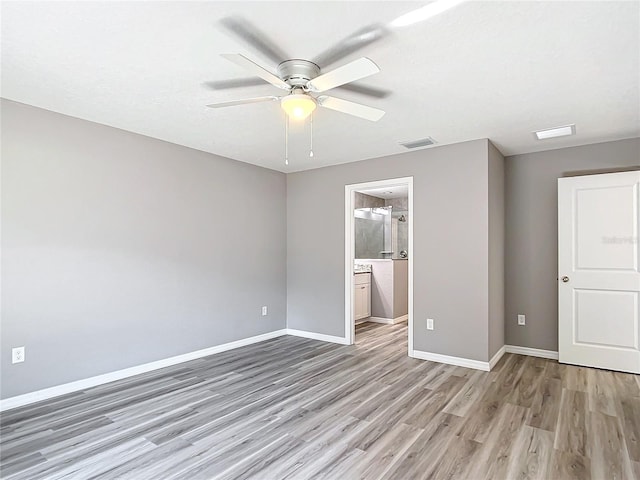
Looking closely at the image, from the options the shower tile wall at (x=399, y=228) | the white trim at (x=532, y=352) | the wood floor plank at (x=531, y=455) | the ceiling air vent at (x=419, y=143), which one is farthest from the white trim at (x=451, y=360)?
the shower tile wall at (x=399, y=228)

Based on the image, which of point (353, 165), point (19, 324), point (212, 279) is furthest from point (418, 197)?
point (19, 324)

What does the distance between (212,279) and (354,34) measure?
3.25m

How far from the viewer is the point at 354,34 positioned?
200cm

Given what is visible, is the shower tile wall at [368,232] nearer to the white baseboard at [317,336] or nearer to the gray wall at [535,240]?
the white baseboard at [317,336]

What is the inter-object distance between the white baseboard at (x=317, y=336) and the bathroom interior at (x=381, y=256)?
1094 millimetres

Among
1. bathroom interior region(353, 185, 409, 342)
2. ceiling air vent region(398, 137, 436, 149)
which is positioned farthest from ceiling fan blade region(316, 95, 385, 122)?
bathroom interior region(353, 185, 409, 342)

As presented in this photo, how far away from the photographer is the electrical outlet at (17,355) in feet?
9.44

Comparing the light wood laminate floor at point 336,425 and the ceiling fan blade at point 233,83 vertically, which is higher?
the ceiling fan blade at point 233,83

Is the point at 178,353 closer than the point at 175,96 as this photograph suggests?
No

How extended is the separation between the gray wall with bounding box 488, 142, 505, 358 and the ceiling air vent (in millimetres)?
634

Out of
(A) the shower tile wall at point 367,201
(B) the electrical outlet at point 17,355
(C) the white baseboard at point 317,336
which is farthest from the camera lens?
(A) the shower tile wall at point 367,201

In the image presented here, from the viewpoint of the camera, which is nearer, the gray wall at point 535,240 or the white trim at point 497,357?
the white trim at point 497,357

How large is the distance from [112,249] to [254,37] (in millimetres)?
2491

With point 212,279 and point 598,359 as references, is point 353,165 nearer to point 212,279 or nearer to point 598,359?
point 212,279
